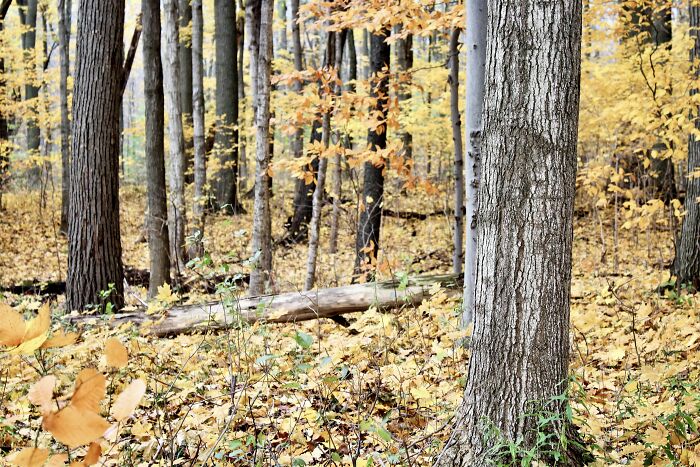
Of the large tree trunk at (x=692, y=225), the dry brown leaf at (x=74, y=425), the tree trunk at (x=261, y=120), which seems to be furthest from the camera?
the tree trunk at (x=261, y=120)

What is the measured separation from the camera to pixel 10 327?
1.01 meters

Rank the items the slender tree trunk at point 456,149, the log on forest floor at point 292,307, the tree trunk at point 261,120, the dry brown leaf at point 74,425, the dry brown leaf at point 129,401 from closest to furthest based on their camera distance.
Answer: the dry brown leaf at point 74,425
the dry brown leaf at point 129,401
the log on forest floor at point 292,307
the slender tree trunk at point 456,149
the tree trunk at point 261,120

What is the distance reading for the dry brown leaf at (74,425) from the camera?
0.98 metres

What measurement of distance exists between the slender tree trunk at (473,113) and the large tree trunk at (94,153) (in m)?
4.35

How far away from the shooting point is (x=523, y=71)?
94.4 inches

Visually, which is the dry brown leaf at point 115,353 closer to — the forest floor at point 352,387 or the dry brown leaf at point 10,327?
the dry brown leaf at point 10,327

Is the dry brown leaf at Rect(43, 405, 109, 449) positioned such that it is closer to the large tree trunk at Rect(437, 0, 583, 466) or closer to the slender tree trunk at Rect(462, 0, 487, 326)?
the large tree trunk at Rect(437, 0, 583, 466)

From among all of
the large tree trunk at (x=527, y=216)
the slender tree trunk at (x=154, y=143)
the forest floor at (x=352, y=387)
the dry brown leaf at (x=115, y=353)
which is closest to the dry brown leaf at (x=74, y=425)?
the dry brown leaf at (x=115, y=353)

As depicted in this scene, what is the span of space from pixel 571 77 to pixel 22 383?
12.3 feet

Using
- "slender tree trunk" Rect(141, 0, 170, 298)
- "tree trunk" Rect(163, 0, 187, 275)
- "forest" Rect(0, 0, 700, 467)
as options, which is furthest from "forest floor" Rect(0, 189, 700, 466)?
"tree trunk" Rect(163, 0, 187, 275)

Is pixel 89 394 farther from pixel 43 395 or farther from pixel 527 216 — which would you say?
pixel 527 216

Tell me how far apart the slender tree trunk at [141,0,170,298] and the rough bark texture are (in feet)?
23.9

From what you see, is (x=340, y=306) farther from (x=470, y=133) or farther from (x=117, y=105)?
(x=117, y=105)

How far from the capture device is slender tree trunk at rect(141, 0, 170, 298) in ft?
26.2
